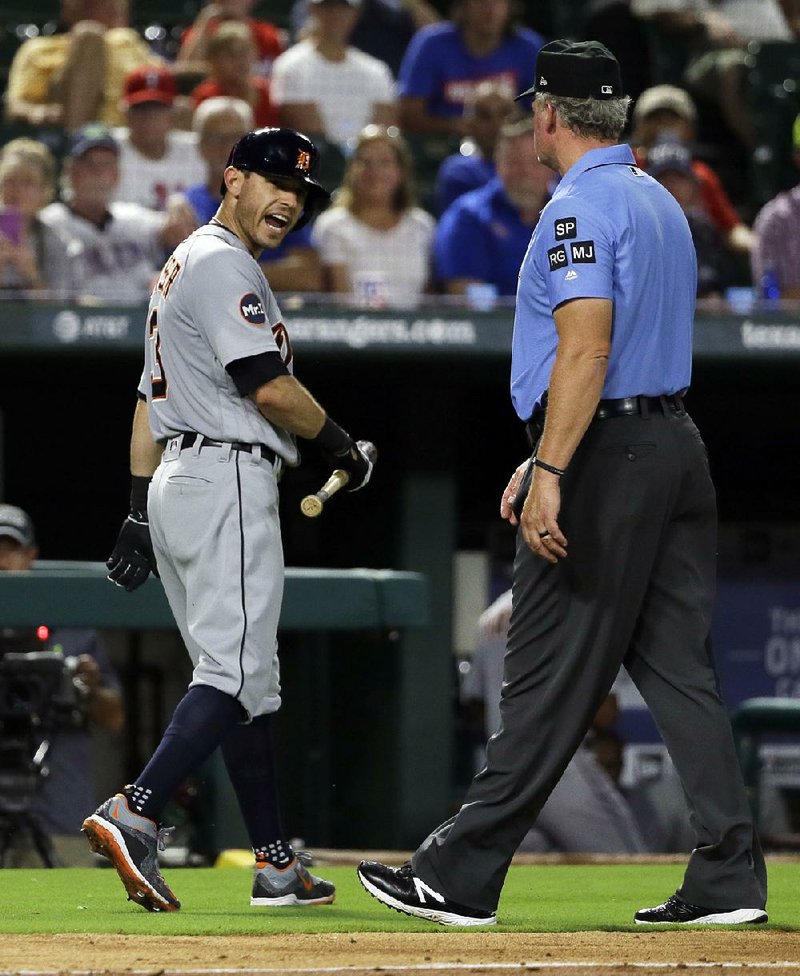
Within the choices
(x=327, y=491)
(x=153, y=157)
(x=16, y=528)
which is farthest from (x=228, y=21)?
(x=327, y=491)

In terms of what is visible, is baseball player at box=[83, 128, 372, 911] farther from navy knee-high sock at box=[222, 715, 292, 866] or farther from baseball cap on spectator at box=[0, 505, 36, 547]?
baseball cap on spectator at box=[0, 505, 36, 547]

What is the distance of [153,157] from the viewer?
8.81 metres

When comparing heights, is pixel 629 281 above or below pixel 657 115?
below

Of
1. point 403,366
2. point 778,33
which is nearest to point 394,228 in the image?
point 403,366

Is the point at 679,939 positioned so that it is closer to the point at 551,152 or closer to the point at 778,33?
the point at 551,152

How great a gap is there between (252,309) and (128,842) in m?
1.11

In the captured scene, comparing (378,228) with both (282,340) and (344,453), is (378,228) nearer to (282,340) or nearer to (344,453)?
(282,340)

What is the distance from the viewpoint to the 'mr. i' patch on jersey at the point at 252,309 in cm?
398

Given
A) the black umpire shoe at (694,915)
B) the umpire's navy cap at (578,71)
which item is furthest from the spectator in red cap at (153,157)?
the black umpire shoe at (694,915)

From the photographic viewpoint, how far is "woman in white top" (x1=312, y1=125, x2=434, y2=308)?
827 cm

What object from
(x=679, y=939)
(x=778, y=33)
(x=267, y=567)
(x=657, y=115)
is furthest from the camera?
(x=778, y=33)

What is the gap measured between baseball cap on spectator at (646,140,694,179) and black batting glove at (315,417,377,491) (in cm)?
469

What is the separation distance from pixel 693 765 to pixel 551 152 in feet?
4.01

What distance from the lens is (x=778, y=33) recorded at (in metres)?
11.6
